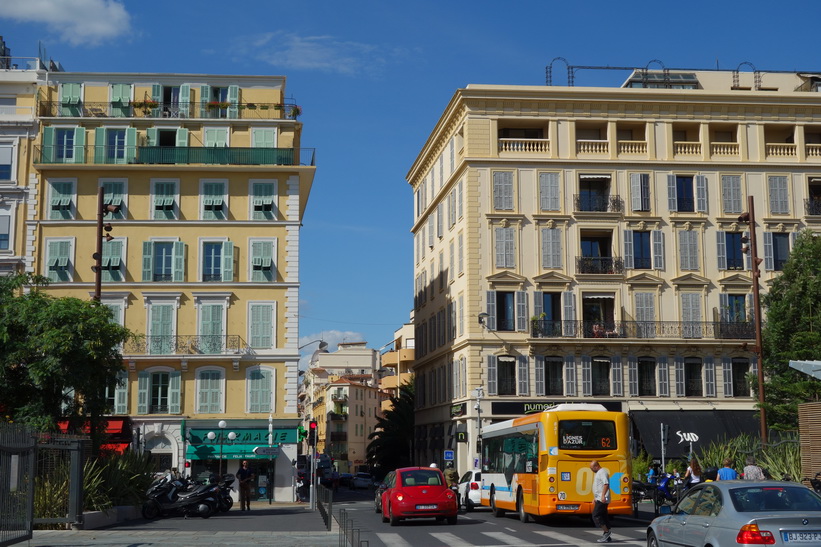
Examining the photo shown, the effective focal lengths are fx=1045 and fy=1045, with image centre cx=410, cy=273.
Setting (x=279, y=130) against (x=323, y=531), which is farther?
(x=279, y=130)

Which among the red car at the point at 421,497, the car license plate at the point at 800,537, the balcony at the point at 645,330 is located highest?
the balcony at the point at 645,330

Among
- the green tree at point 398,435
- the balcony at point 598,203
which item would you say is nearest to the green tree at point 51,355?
the balcony at point 598,203

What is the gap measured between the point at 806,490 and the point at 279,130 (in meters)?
38.3

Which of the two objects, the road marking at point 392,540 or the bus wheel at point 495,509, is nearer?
the road marking at point 392,540

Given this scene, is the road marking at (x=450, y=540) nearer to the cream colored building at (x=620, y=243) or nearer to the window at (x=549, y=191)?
the cream colored building at (x=620, y=243)

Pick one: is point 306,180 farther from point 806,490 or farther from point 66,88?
point 806,490

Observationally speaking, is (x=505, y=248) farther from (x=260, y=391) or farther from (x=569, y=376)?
(x=260, y=391)

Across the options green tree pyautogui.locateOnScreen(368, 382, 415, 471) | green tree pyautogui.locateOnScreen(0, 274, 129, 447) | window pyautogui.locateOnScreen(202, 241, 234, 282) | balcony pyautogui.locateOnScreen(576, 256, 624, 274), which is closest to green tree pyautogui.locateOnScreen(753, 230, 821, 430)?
balcony pyautogui.locateOnScreen(576, 256, 624, 274)

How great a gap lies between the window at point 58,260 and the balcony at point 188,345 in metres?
4.25

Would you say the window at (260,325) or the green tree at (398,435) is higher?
the window at (260,325)

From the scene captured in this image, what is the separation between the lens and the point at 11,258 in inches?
1827

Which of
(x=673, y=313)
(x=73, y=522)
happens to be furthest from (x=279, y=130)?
(x=73, y=522)

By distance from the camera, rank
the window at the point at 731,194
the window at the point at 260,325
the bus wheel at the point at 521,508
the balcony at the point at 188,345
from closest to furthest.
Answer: the bus wheel at the point at 521,508 < the balcony at the point at 188,345 < the window at the point at 260,325 < the window at the point at 731,194

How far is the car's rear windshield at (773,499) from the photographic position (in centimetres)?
1301
